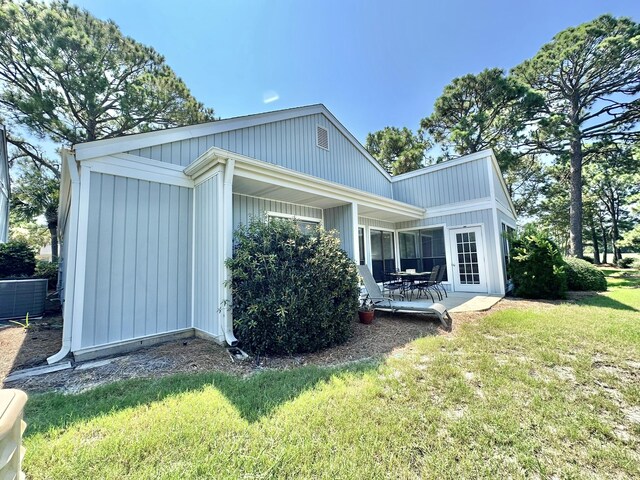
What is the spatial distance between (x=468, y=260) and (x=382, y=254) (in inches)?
115

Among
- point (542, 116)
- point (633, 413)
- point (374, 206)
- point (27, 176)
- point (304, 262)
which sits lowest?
point (633, 413)

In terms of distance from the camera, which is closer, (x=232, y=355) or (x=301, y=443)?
(x=301, y=443)

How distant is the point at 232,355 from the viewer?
3.88 m

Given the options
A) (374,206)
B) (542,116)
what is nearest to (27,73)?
(374,206)

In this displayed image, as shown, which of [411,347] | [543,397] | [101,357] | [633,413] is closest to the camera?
[633,413]

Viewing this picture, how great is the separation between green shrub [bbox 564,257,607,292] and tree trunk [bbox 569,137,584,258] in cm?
603

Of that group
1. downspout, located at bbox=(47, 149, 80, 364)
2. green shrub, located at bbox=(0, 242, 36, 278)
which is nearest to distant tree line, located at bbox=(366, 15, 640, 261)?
downspout, located at bbox=(47, 149, 80, 364)

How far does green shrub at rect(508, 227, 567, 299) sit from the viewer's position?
7.76m

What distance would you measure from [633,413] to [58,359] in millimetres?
6559

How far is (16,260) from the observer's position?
801cm

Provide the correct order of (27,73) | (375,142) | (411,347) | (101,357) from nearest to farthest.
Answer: (101,357) < (411,347) < (27,73) < (375,142)

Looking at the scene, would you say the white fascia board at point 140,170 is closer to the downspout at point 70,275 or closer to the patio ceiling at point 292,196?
the downspout at point 70,275

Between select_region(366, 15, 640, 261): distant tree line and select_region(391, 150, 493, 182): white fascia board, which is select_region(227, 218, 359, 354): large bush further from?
select_region(366, 15, 640, 261): distant tree line

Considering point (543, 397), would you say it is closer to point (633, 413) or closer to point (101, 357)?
point (633, 413)
